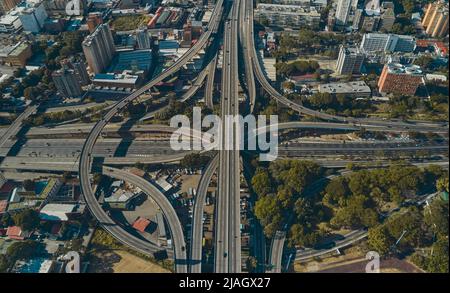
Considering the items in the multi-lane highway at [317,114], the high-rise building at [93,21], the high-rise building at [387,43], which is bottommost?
the multi-lane highway at [317,114]

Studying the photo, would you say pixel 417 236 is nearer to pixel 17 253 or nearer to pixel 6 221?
pixel 17 253

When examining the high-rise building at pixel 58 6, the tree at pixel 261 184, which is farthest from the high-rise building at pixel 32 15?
the tree at pixel 261 184

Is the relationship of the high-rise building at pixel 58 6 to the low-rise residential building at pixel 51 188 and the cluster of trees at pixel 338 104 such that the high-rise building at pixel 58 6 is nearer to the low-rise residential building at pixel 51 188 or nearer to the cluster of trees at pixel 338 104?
the low-rise residential building at pixel 51 188

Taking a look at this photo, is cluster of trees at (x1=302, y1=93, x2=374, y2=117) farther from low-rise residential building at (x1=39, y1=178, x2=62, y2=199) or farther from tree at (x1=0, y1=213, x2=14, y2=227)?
tree at (x1=0, y1=213, x2=14, y2=227)

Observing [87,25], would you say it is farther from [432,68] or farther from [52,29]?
[432,68]

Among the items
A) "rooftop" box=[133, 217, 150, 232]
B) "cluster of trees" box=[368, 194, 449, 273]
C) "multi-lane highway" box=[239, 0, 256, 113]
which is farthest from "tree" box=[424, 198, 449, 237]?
"rooftop" box=[133, 217, 150, 232]

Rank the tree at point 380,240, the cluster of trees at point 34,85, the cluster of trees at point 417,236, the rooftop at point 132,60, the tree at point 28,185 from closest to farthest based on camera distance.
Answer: the cluster of trees at point 417,236, the tree at point 380,240, the tree at point 28,185, the cluster of trees at point 34,85, the rooftop at point 132,60

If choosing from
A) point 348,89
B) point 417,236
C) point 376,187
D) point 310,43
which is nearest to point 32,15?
point 310,43

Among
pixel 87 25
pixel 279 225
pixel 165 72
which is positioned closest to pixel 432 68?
pixel 279 225
